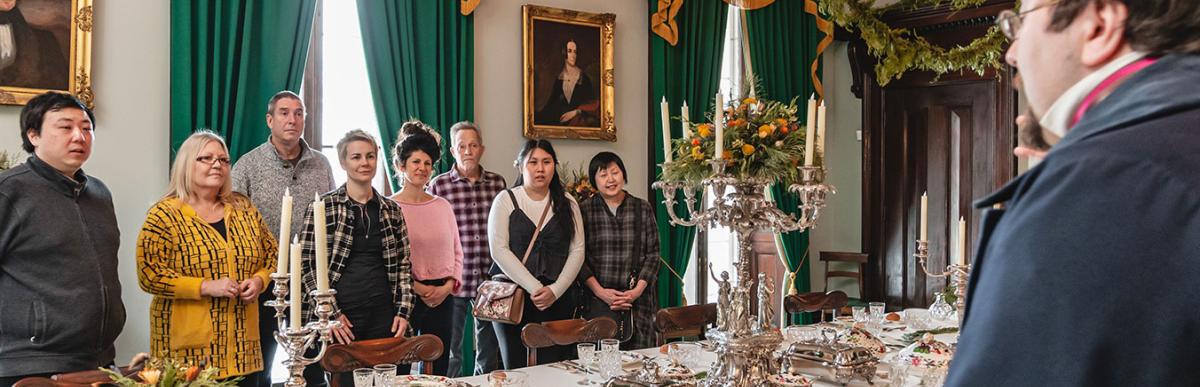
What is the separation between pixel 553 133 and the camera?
5711mm

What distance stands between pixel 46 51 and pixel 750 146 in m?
3.29

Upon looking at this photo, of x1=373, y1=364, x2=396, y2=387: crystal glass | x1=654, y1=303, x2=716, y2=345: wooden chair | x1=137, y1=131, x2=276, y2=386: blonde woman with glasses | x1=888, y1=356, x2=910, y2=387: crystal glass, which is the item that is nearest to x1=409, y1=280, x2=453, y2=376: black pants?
x1=137, y1=131, x2=276, y2=386: blonde woman with glasses

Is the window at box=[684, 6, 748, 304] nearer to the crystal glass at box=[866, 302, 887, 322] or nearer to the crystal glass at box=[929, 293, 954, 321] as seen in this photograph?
the crystal glass at box=[929, 293, 954, 321]

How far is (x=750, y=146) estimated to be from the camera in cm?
257

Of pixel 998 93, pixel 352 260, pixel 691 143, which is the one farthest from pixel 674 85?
pixel 691 143

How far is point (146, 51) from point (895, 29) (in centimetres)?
476

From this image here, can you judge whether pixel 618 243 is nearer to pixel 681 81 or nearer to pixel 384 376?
pixel 384 376

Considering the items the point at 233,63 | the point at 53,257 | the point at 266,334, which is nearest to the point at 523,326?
the point at 266,334

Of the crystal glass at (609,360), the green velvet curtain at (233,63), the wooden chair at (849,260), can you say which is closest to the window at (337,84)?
the green velvet curtain at (233,63)

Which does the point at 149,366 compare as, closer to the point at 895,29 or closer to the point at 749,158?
the point at 749,158

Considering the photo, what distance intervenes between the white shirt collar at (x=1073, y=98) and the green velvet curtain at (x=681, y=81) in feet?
17.6

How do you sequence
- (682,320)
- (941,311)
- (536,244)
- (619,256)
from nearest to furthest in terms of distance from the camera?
1. (682,320)
2. (941,311)
3. (536,244)
4. (619,256)

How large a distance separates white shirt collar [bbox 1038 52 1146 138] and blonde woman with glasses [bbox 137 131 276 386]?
294cm

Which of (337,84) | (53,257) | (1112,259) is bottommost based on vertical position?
(53,257)
